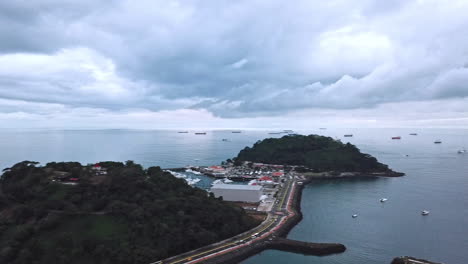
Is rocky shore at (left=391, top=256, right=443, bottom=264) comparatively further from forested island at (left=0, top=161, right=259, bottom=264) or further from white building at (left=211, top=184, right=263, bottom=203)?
white building at (left=211, top=184, right=263, bottom=203)

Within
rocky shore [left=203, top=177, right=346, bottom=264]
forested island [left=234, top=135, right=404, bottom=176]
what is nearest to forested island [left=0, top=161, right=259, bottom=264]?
rocky shore [left=203, top=177, right=346, bottom=264]

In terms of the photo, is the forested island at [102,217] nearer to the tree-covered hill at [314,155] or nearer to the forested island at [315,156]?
the forested island at [315,156]

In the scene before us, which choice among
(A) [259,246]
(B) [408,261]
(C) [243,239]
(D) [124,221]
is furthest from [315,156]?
(D) [124,221]

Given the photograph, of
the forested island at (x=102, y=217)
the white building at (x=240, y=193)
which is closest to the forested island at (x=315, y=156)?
the white building at (x=240, y=193)

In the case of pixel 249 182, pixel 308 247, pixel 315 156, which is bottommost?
pixel 308 247

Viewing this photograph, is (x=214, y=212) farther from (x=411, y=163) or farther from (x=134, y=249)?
(x=411, y=163)

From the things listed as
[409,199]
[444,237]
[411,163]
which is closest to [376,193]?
[409,199]

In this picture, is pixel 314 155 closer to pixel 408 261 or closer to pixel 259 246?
pixel 408 261
